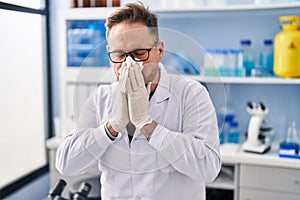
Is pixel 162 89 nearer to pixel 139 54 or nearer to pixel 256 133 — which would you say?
pixel 139 54

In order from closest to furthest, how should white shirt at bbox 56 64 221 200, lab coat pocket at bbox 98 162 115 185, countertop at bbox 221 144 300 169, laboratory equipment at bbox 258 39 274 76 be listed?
white shirt at bbox 56 64 221 200 < lab coat pocket at bbox 98 162 115 185 < countertop at bbox 221 144 300 169 < laboratory equipment at bbox 258 39 274 76

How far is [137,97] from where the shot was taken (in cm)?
98

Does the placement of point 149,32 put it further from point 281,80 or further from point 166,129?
point 281,80

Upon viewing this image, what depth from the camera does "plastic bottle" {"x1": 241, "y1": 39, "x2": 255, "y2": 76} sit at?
2.31m

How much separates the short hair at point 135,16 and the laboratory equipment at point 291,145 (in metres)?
1.31

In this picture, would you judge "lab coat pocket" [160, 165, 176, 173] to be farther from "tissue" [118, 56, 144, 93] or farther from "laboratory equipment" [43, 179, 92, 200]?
"laboratory equipment" [43, 179, 92, 200]

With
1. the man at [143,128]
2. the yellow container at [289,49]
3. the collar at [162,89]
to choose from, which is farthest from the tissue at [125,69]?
the yellow container at [289,49]

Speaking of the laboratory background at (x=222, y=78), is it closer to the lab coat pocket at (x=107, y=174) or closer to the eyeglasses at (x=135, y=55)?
the lab coat pocket at (x=107, y=174)

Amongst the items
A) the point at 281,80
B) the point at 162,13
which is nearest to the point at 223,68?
the point at 281,80

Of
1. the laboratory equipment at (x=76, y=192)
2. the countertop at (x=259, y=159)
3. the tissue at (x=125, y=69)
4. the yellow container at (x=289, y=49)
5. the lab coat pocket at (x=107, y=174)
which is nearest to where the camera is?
the tissue at (x=125, y=69)

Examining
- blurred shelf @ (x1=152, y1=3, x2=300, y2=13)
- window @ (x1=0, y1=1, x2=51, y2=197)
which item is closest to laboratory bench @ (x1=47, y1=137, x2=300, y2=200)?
blurred shelf @ (x1=152, y1=3, x2=300, y2=13)

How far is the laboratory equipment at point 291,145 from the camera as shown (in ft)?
6.68

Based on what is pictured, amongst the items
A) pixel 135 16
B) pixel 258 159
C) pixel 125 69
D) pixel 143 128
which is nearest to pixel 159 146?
pixel 143 128

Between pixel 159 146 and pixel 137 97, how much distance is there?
0.15 meters
